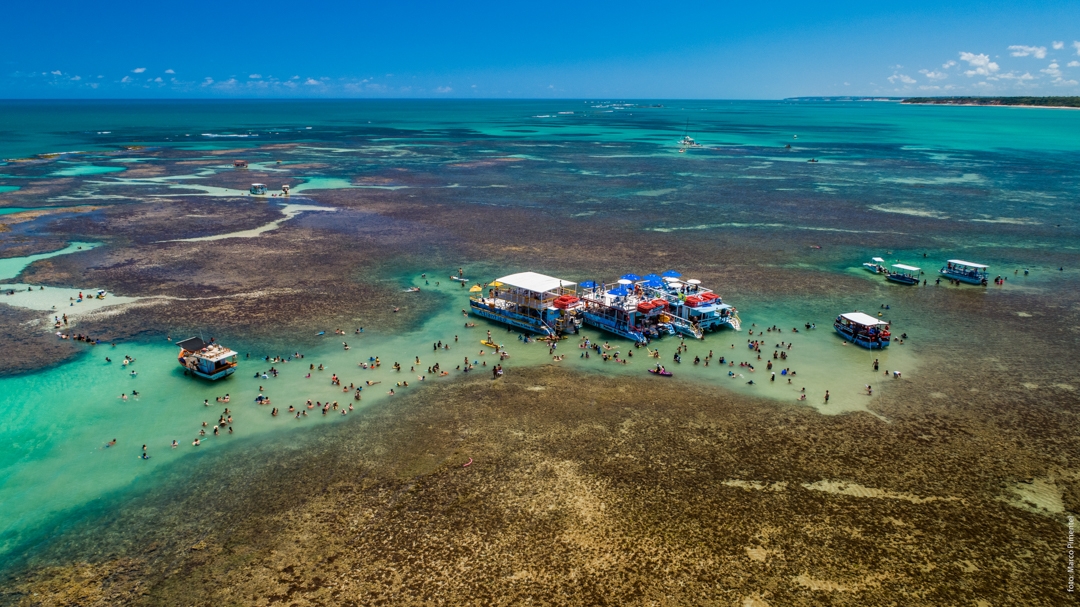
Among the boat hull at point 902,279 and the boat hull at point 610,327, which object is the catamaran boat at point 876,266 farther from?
the boat hull at point 610,327

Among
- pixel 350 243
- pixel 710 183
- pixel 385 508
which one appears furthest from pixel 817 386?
pixel 710 183

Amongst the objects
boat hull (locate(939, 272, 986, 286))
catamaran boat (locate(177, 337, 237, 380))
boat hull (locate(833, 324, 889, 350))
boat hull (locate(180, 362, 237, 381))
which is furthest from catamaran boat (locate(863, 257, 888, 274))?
boat hull (locate(180, 362, 237, 381))

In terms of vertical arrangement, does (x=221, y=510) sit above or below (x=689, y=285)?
below

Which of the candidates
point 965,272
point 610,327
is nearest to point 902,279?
point 965,272

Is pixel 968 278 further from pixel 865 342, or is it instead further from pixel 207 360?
pixel 207 360

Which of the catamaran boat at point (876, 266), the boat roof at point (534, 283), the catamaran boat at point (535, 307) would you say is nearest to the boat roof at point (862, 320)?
the catamaran boat at point (876, 266)

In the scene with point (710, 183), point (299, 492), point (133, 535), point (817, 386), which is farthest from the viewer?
point (710, 183)

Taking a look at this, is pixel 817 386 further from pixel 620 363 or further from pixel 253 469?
pixel 253 469
